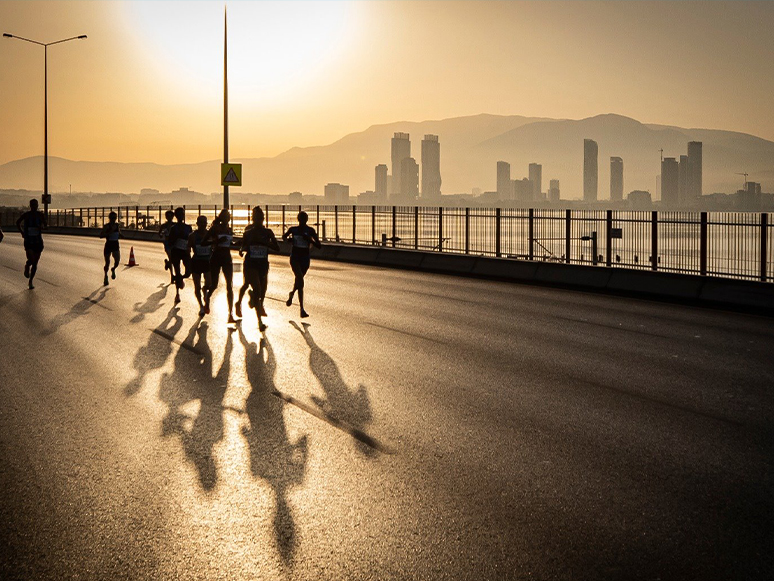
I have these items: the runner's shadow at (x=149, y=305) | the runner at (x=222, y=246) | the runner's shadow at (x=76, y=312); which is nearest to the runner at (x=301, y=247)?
the runner at (x=222, y=246)

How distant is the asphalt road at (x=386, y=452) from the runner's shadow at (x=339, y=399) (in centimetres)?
5

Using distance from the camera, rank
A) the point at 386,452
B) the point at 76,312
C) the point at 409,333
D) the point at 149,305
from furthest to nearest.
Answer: the point at 149,305
the point at 76,312
the point at 409,333
the point at 386,452

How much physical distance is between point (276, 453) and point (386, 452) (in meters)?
0.85

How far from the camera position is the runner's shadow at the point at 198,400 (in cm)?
709

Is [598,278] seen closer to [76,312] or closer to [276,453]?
[76,312]

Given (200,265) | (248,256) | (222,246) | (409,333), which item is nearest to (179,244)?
(200,265)

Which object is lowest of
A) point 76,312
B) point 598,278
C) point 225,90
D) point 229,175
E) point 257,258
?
point 76,312

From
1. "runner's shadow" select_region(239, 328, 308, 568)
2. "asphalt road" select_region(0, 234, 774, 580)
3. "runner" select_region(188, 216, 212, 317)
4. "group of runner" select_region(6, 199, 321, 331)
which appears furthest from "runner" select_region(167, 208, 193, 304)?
"runner's shadow" select_region(239, 328, 308, 568)

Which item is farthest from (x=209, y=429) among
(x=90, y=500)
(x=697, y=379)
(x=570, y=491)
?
(x=697, y=379)

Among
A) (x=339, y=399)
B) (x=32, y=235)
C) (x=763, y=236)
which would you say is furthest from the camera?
(x=32, y=235)

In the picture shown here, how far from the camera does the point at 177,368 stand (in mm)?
11031

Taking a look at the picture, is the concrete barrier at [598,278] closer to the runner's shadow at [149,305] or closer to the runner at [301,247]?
the runner's shadow at [149,305]

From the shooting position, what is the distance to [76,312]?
54.2 feet

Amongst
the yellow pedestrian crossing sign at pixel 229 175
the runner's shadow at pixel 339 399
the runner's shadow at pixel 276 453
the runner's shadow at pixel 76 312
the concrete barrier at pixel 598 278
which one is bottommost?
the runner's shadow at pixel 276 453
